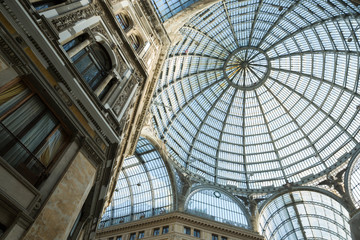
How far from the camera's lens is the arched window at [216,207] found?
36.8 m

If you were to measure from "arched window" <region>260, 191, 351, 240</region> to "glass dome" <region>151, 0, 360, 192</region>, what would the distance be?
3402mm

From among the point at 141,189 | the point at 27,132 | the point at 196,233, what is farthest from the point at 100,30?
the point at 141,189

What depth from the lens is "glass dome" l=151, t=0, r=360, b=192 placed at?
36.8 meters

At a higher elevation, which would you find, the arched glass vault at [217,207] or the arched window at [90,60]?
the arched glass vault at [217,207]

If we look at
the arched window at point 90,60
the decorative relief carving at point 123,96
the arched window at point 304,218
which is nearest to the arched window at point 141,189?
the arched window at point 304,218

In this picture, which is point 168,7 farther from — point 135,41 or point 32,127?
point 32,127

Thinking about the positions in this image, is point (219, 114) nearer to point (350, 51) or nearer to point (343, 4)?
point (350, 51)

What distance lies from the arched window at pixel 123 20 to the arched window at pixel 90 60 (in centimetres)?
427

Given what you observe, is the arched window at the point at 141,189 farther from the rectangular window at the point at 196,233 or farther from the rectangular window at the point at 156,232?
the rectangular window at the point at 196,233

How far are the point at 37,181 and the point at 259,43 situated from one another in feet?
142

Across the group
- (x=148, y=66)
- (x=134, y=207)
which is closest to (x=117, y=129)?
(x=148, y=66)

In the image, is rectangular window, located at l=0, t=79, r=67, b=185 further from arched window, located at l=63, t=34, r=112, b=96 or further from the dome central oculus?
the dome central oculus

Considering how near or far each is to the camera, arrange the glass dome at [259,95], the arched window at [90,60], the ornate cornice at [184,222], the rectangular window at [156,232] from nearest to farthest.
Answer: the arched window at [90,60]
the rectangular window at [156,232]
the ornate cornice at [184,222]
the glass dome at [259,95]

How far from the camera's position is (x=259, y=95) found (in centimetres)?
4803
